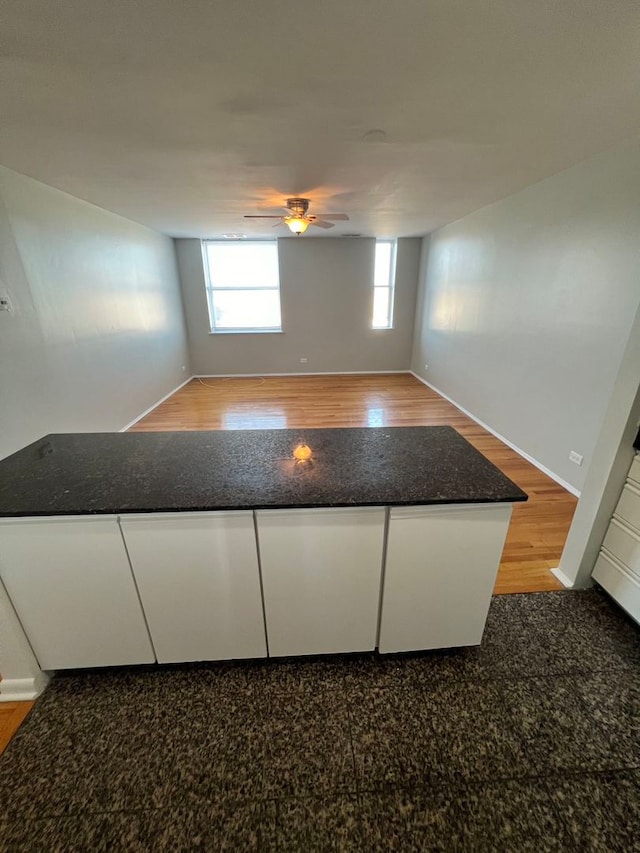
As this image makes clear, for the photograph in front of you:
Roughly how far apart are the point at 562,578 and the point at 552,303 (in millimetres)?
2258

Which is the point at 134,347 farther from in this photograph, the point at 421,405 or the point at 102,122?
the point at 421,405

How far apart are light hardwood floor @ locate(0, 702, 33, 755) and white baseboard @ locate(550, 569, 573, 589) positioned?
263 centimetres

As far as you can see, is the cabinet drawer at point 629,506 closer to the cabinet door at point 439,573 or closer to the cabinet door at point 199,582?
the cabinet door at point 439,573

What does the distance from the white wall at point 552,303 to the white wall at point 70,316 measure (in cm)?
425

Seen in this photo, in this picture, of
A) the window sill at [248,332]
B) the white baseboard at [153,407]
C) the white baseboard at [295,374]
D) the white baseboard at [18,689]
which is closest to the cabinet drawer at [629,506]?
the white baseboard at [18,689]

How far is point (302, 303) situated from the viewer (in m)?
6.23

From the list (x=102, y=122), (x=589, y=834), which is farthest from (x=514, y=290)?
(x=589, y=834)

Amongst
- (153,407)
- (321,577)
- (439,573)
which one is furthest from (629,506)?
(153,407)

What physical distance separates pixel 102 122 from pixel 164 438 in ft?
5.62

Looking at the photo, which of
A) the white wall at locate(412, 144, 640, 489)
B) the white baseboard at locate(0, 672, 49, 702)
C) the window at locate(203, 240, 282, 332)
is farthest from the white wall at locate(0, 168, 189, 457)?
the white wall at locate(412, 144, 640, 489)

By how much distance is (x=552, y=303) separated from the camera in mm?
2943

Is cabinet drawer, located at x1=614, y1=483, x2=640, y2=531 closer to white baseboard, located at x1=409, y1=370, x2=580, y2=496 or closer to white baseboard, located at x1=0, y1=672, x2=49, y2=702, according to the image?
white baseboard, located at x1=409, y1=370, x2=580, y2=496

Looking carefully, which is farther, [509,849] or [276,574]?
[276,574]

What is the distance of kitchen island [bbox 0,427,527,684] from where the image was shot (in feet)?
3.92
